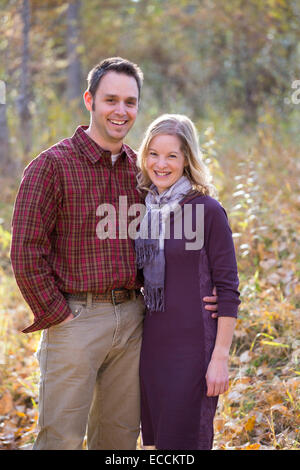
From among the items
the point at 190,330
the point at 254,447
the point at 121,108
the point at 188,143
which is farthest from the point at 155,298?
the point at 254,447

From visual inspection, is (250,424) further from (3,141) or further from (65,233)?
(3,141)

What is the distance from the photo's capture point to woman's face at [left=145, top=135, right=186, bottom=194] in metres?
3.03

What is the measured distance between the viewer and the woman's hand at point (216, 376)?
111 inches

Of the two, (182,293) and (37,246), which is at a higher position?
(37,246)

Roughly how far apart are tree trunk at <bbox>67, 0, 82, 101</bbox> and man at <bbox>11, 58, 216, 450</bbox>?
9.42 metres

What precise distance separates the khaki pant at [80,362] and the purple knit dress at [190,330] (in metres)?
0.22

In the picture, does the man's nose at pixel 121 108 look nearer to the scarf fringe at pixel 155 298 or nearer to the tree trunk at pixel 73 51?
the scarf fringe at pixel 155 298

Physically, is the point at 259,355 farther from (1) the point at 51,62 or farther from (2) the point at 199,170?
(1) the point at 51,62

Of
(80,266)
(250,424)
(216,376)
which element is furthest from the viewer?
(250,424)

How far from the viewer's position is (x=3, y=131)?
884 cm

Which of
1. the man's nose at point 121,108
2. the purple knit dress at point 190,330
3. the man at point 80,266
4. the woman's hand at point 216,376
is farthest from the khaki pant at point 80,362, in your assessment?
the man's nose at point 121,108

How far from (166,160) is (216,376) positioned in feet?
3.91

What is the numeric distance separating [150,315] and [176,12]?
1114 centimetres

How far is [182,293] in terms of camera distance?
290 centimetres
